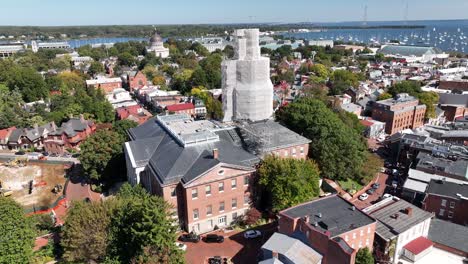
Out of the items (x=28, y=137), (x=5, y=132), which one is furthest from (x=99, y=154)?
(x=5, y=132)

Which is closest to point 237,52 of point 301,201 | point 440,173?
point 301,201

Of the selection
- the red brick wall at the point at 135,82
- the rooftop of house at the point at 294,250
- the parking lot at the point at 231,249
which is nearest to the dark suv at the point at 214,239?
the parking lot at the point at 231,249

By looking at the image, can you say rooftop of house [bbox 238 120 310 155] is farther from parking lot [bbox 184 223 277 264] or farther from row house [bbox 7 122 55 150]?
row house [bbox 7 122 55 150]

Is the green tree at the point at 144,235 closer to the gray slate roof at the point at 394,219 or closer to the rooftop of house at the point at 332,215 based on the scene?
the rooftop of house at the point at 332,215

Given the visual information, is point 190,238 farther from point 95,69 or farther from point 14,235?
point 95,69

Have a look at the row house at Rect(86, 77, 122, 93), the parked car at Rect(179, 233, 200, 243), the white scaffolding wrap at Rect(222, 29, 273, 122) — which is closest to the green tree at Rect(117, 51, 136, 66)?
the row house at Rect(86, 77, 122, 93)

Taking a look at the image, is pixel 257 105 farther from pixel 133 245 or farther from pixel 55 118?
pixel 55 118
